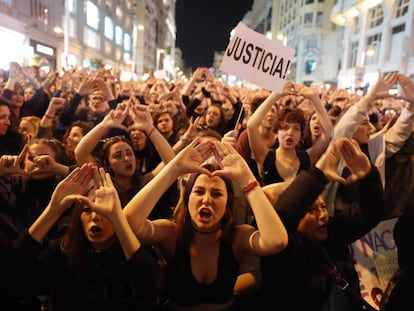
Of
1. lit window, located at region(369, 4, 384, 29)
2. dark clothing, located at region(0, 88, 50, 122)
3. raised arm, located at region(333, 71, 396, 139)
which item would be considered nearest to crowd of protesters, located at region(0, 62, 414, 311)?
raised arm, located at region(333, 71, 396, 139)

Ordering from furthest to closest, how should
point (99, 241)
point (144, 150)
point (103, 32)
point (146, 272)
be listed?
point (103, 32), point (144, 150), point (99, 241), point (146, 272)

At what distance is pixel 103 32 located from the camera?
1843 inches

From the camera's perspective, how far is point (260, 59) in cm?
383

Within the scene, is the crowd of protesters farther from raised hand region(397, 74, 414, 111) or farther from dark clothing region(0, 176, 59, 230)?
raised hand region(397, 74, 414, 111)

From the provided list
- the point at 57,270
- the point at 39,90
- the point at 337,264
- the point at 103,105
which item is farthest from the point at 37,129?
the point at 337,264

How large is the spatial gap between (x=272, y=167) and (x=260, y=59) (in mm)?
1081

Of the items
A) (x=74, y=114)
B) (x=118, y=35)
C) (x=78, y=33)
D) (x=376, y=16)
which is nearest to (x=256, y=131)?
(x=74, y=114)

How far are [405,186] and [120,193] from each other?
106 inches

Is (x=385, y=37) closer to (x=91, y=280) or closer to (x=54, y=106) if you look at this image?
(x=54, y=106)

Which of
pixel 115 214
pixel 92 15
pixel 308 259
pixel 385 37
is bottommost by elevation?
pixel 308 259

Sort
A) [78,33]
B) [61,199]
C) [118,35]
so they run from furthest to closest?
[118,35] → [78,33] → [61,199]

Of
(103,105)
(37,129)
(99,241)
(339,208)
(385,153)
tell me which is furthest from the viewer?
(103,105)

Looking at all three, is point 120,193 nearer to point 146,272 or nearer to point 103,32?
point 146,272

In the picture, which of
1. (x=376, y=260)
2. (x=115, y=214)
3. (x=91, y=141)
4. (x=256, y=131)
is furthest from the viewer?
(x=256, y=131)
